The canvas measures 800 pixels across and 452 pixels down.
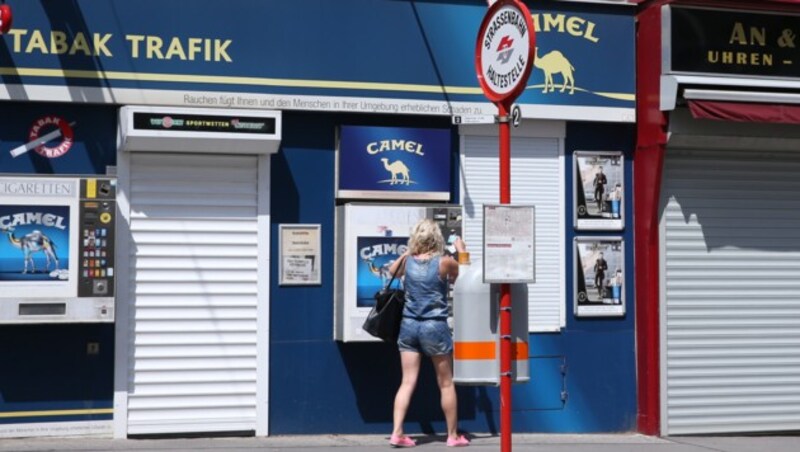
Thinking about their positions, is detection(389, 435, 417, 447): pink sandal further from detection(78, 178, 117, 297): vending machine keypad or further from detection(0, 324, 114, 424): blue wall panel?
detection(78, 178, 117, 297): vending machine keypad

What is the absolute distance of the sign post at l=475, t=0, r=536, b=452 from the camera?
24.4 feet

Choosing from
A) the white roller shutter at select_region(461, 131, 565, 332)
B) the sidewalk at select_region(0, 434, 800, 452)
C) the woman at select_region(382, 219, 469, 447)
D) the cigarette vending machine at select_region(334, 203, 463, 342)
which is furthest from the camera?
the white roller shutter at select_region(461, 131, 565, 332)

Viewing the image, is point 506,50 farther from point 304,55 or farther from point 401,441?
point 401,441

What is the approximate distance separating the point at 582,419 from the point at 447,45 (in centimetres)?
386

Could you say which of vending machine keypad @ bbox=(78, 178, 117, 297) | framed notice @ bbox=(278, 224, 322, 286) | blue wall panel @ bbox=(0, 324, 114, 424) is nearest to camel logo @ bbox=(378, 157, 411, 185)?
framed notice @ bbox=(278, 224, 322, 286)

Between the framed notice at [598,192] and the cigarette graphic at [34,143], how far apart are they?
491cm

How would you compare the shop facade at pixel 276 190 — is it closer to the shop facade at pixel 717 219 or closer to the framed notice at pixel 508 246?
the shop facade at pixel 717 219

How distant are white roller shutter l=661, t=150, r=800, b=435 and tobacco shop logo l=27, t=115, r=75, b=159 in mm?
5698

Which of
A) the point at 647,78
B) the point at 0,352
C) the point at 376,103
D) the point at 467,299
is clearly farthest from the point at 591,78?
the point at 0,352

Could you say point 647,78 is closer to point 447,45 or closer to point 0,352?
point 447,45

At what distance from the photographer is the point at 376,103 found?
1084 centimetres

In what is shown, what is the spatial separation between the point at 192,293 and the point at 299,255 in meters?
1.03

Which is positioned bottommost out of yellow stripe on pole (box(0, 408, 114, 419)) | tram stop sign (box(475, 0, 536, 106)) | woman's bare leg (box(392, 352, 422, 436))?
yellow stripe on pole (box(0, 408, 114, 419))

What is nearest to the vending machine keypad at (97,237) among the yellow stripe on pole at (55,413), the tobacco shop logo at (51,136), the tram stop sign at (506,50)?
the tobacco shop logo at (51,136)
